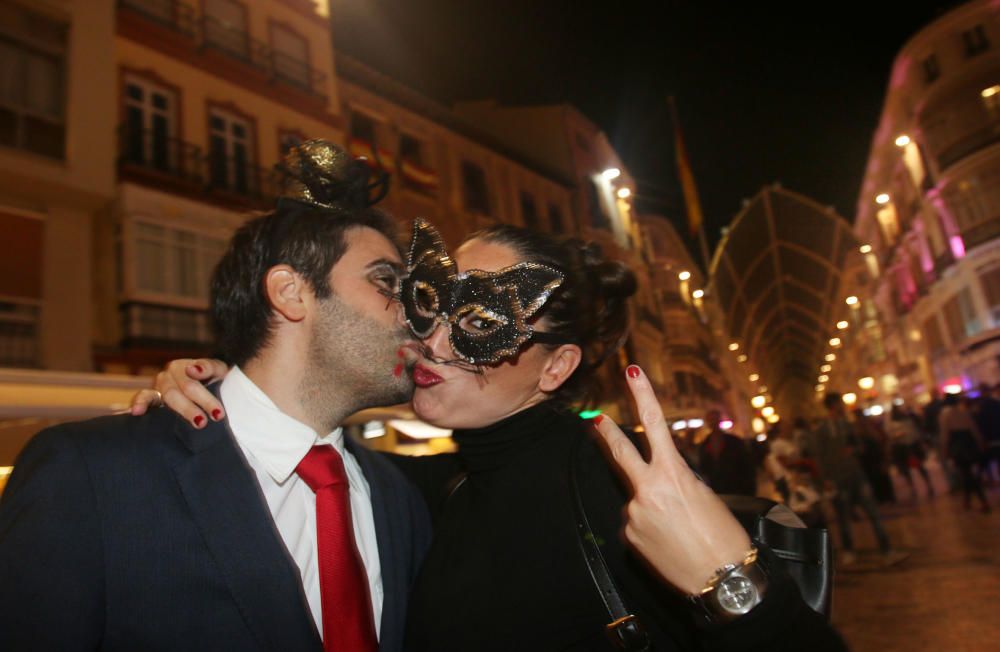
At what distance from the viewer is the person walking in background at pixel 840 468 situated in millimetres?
7898

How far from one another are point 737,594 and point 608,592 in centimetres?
34

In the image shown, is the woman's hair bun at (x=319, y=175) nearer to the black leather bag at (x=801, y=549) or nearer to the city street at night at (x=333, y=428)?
the city street at night at (x=333, y=428)

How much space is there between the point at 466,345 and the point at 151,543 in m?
1.01

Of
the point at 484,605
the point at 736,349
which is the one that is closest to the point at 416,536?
the point at 484,605

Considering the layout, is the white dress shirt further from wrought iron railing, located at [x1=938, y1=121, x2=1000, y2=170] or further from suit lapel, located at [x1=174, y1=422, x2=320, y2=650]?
wrought iron railing, located at [x1=938, y1=121, x2=1000, y2=170]

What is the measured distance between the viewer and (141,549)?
5.09 feet

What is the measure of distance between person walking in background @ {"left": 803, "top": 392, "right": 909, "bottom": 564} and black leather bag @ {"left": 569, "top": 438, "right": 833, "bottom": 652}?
7.45 metres

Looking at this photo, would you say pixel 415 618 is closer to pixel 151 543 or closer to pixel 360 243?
pixel 151 543

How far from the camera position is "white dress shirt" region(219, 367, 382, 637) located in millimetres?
1863

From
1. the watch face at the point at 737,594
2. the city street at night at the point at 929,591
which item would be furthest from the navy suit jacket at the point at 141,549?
the city street at night at the point at 929,591

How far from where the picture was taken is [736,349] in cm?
5594

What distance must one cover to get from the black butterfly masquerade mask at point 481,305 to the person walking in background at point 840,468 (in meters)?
7.33

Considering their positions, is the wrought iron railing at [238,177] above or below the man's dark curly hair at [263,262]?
above

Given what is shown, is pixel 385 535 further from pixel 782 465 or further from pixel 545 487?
pixel 782 465
